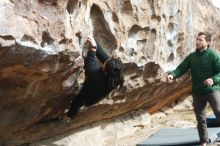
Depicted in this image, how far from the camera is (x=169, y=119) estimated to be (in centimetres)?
953

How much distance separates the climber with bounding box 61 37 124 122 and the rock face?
125 millimetres

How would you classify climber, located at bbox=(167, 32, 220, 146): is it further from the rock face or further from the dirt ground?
the dirt ground

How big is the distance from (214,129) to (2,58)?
3.45 m

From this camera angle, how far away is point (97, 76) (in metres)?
5.58

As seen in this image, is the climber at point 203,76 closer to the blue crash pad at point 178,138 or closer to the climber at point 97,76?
the blue crash pad at point 178,138

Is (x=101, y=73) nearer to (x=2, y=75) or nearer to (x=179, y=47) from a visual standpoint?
(x=2, y=75)

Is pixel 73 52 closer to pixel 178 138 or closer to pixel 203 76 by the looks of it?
pixel 203 76

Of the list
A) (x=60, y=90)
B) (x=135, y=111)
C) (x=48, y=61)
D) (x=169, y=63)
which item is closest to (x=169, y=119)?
(x=135, y=111)

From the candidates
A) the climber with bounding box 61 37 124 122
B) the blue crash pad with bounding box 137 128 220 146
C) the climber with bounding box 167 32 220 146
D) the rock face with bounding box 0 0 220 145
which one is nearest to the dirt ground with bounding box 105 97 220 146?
the rock face with bounding box 0 0 220 145

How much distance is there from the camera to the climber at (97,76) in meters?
5.43

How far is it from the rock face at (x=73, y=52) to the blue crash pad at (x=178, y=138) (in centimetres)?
93

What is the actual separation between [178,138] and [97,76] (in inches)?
67.6

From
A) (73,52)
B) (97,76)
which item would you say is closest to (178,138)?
(97,76)

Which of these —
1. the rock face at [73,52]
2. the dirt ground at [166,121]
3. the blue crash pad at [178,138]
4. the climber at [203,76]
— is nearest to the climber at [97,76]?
the rock face at [73,52]
